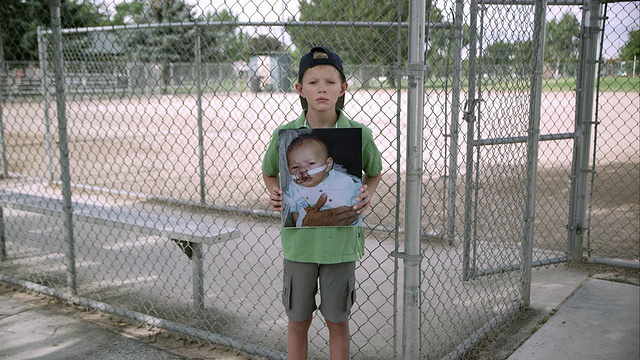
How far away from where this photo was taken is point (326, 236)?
8.87ft

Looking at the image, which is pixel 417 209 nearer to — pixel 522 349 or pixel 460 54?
pixel 522 349

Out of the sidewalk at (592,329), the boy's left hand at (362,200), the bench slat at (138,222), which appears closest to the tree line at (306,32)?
the boy's left hand at (362,200)

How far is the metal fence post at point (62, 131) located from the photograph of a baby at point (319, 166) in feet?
7.48

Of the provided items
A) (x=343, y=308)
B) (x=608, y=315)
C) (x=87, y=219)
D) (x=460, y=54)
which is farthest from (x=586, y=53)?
(x=87, y=219)

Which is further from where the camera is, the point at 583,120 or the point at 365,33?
the point at 365,33

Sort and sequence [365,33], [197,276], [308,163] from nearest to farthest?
[308,163] < [197,276] < [365,33]

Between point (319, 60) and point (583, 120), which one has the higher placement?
point (319, 60)

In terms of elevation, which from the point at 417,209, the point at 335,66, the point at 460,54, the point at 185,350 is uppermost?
the point at 460,54

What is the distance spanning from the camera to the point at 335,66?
266 centimetres

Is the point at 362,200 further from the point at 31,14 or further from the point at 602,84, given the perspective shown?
the point at 31,14

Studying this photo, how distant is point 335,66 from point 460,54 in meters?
2.44

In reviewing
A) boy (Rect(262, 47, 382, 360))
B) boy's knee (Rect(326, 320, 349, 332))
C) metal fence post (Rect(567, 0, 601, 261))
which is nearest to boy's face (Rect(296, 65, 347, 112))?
boy (Rect(262, 47, 382, 360))

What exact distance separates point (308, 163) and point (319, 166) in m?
0.05

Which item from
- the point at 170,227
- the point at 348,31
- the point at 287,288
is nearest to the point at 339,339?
the point at 287,288
